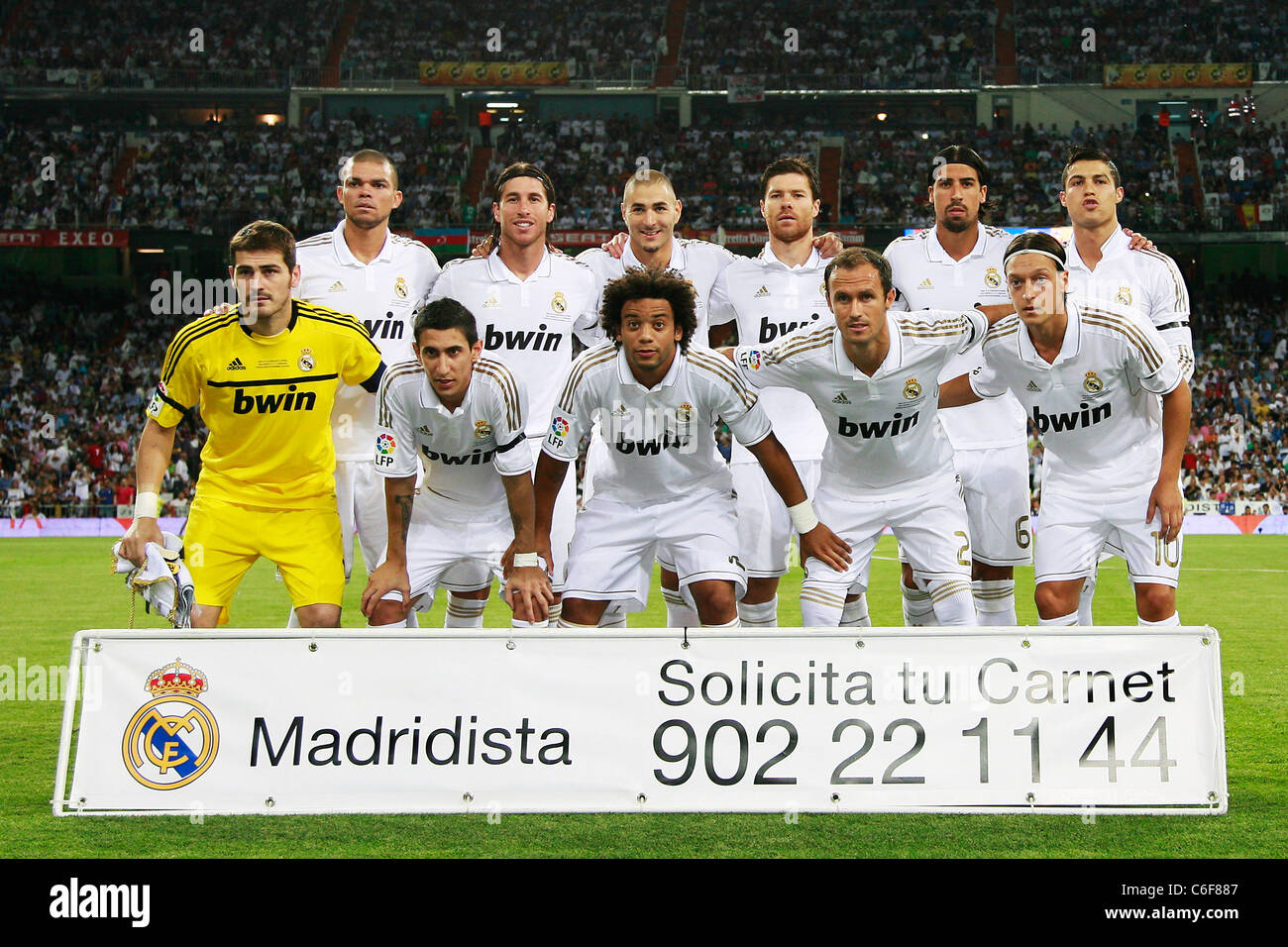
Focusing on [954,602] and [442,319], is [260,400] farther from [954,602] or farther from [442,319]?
[954,602]

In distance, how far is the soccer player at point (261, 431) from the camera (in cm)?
561

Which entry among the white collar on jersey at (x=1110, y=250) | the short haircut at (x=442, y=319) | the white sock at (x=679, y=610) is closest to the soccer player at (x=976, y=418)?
the white collar on jersey at (x=1110, y=250)

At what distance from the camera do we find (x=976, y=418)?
6625 millimetres

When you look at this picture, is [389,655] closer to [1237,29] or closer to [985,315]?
[985,315]

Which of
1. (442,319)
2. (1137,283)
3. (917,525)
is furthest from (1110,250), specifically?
(442,319)

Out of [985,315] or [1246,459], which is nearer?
[985,315]

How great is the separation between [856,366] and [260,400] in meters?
2.60

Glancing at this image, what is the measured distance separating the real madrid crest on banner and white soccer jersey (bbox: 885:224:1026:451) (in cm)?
389

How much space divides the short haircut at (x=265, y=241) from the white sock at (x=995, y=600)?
364 cm

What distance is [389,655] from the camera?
4570 millimetres

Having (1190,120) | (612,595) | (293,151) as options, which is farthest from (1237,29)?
(612,595)

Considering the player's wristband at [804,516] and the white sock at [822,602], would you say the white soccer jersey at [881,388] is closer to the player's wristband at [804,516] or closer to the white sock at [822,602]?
the player's wristband at [804,516]

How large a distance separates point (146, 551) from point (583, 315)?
2.68 m

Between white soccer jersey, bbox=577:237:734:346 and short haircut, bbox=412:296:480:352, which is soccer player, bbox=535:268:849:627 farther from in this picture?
white soccer jersey, bbox=577:237:734:346
